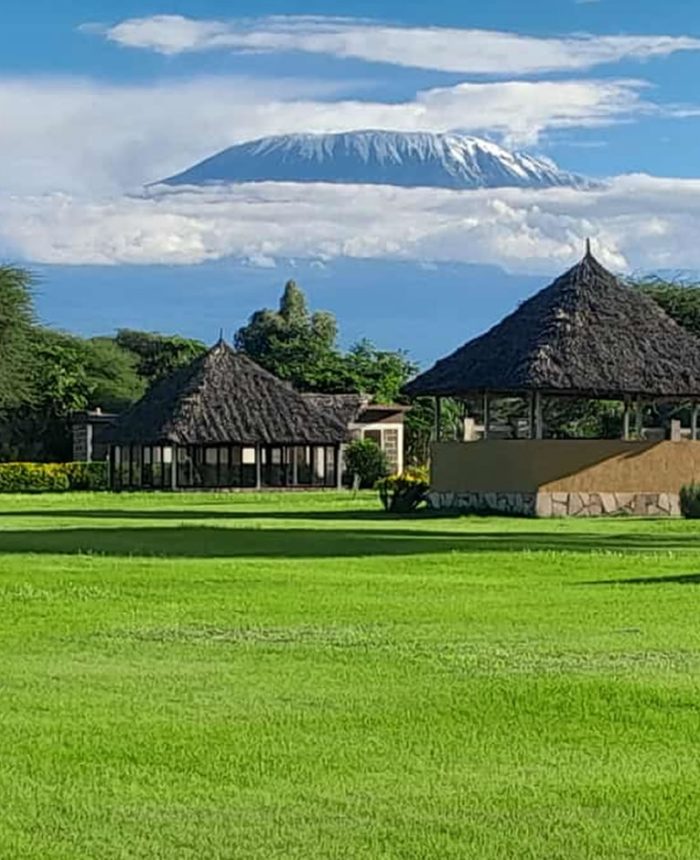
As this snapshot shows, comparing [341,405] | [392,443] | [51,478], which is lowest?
[51,478]

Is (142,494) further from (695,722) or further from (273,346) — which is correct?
(695,722)

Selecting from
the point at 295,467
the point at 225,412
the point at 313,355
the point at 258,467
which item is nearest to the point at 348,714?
the point at 225,412

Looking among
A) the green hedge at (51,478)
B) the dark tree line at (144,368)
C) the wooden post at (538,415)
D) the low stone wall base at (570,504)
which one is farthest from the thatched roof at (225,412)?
the low stone wall base at (570,504)

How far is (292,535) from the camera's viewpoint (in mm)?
28828

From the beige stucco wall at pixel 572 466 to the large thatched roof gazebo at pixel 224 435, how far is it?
21447mm

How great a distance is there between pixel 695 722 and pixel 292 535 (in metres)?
19.6

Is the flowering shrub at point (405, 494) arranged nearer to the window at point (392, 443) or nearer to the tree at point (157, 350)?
the window at point (392, 443)

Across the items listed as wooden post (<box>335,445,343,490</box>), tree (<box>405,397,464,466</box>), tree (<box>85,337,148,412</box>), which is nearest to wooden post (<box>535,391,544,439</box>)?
wooden post (<box>335,445,343,490</box>)

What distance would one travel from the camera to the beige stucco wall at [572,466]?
38531 mm

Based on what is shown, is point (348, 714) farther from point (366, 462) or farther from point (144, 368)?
point (144, 368)

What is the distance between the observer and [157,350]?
9731 centimetres

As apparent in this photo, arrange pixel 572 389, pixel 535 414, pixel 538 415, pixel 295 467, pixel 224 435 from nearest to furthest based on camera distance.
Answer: pixel 572 389, pixel 535 414, pixel 538 415, pixel 224 435, pixel 295 467

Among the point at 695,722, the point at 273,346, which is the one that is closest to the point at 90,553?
the point at 695,722

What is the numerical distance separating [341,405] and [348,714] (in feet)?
195
